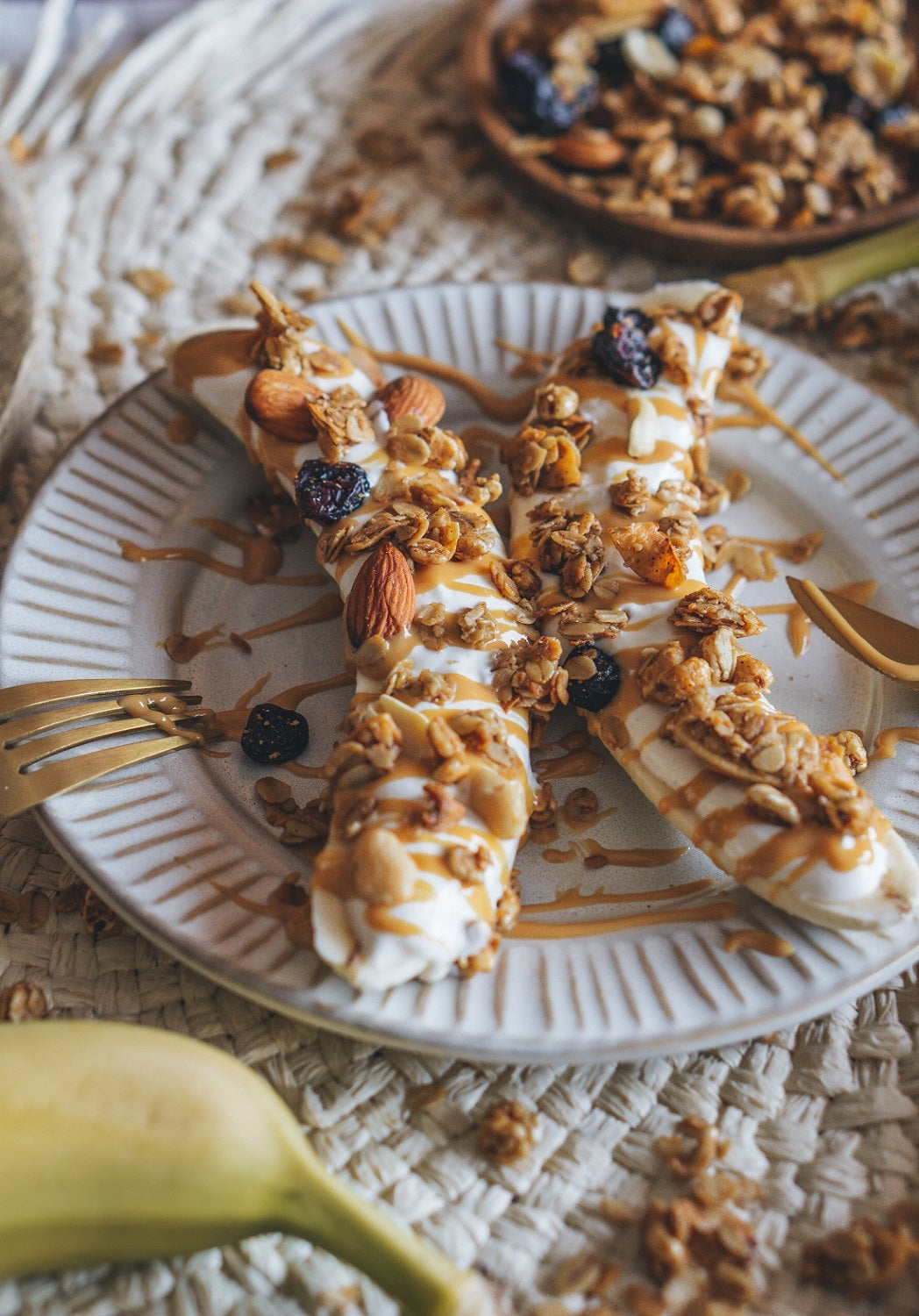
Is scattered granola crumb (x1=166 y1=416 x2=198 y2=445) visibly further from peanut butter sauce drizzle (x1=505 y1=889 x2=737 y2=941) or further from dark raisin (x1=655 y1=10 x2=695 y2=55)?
dark raisin (x1=655 y1=10 x2=695 y2=55)

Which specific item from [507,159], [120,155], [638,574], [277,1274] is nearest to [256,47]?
[120,155]

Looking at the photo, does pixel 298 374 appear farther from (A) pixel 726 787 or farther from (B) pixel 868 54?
(B) pixel 868 54

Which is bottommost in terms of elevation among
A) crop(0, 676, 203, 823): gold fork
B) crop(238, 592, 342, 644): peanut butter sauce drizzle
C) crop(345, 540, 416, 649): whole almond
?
crop(238, 592, 342, 644): peanut butter sauce drizzle

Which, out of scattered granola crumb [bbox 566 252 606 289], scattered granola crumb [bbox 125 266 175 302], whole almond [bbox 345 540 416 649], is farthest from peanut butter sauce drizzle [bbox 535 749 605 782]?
scattered granola crumb [bbox 125 266 175 302]

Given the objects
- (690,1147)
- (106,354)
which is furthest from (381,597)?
(106,354)

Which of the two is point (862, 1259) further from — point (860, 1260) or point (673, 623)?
point (673, 623)
